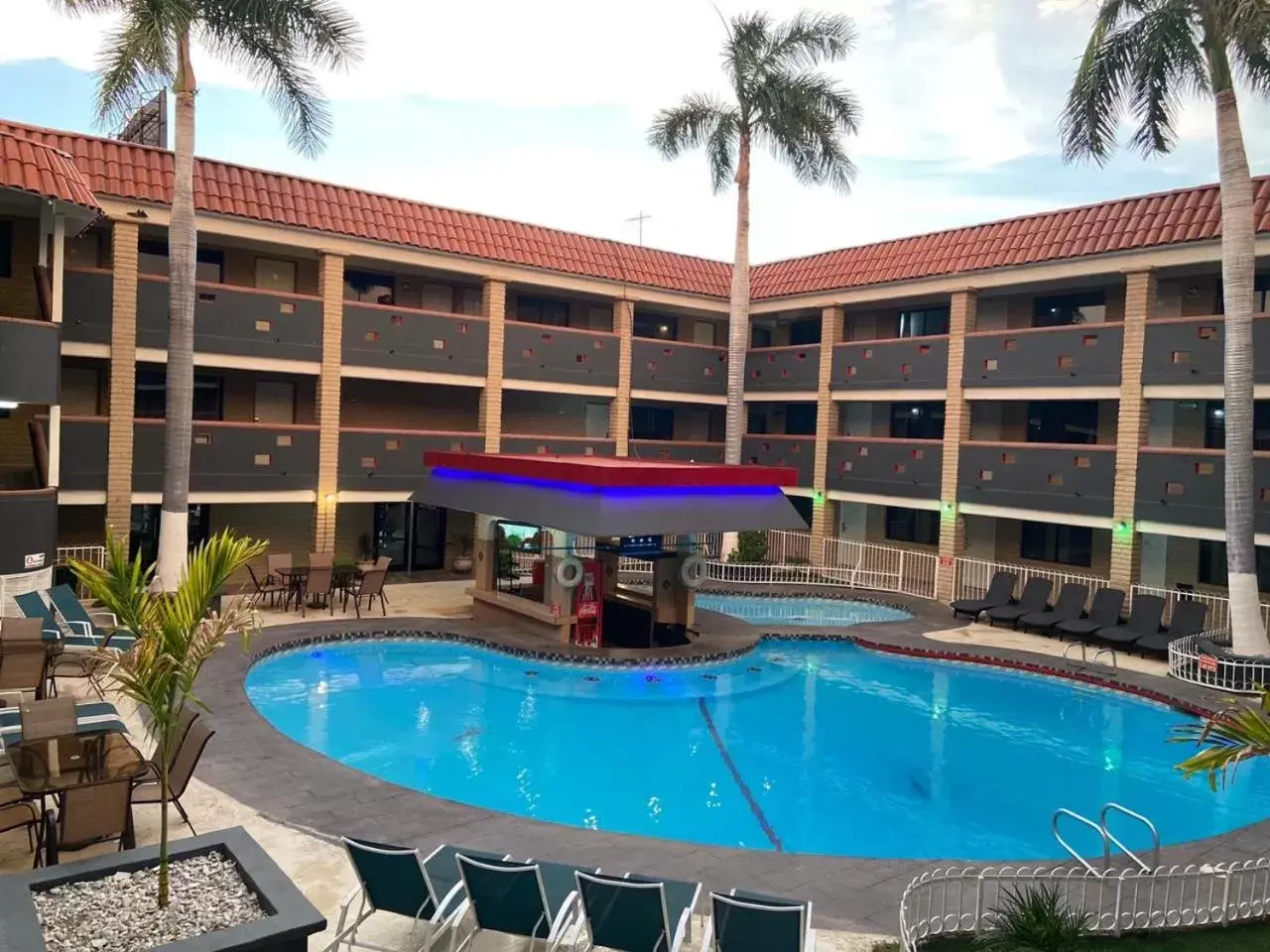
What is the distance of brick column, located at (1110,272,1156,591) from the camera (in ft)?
74.2

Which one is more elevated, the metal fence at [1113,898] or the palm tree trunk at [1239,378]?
the palm tree trunk at [1239,378]

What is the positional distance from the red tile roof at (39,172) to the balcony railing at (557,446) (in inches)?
554

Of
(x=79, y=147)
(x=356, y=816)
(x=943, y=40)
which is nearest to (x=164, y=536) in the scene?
(x=79, y=147)

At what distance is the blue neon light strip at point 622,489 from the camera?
61.8 feet

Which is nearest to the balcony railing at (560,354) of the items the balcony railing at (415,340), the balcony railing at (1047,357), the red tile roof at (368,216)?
the balcony railing at (415,340)

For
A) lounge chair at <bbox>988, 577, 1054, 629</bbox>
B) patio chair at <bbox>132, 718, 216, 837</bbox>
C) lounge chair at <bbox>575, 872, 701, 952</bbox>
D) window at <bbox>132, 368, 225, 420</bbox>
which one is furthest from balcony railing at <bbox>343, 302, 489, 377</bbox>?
lounge chair at <bbox>575, 872, 701, 952</bbox>

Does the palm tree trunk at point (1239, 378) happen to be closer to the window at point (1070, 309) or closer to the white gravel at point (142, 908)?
the window at point (1070, 309)

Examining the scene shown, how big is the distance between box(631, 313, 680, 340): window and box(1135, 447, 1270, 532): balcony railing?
17.0m

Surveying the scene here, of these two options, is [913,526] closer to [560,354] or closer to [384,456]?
[560,354]

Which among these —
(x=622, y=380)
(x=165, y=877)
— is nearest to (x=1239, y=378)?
(x=622, y=380)

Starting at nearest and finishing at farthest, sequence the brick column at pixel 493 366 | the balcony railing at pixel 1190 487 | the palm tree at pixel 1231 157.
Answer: the palm tree at pixel 1231 157 < the balcony railing at pixel 1190 487 < the brick column at pixel 493 366

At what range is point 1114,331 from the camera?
2312cm

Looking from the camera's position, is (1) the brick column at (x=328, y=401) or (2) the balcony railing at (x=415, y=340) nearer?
(1) the brick column at (x=328, y=401)

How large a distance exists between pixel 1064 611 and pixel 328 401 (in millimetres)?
19704
